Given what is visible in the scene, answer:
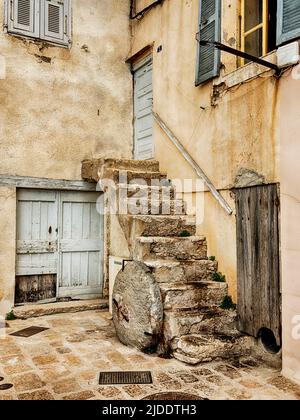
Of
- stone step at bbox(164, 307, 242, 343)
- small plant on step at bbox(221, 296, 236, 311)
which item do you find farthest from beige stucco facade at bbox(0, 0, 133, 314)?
small plant on step at bbox(221, 296, 236, 311)

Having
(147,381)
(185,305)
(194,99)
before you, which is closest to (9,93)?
(194,99)

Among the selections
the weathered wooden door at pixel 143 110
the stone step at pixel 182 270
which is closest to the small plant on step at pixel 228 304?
the stone step at pixel 182 270

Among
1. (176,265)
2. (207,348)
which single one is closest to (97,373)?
(207,348)

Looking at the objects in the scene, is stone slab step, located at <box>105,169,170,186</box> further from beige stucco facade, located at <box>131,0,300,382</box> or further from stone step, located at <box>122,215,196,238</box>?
stone step, located at <box>122,215,196,238</box>

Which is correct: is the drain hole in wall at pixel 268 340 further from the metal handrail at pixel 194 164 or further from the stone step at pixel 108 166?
the stone step at pixel 108 166

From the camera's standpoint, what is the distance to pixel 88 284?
7824 millimetres

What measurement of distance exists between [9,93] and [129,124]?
247cm

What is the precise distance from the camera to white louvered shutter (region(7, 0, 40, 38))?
7.07 m

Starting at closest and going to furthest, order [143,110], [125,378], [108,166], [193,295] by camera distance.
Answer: [125,378]
[193,295]
[108,166]
[143,110]

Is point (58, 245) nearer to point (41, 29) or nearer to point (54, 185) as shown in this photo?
point (54, 185)

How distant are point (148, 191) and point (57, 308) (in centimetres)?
270

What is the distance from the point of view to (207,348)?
4590 millimetres

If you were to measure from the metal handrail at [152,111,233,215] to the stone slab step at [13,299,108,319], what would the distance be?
321 cm
